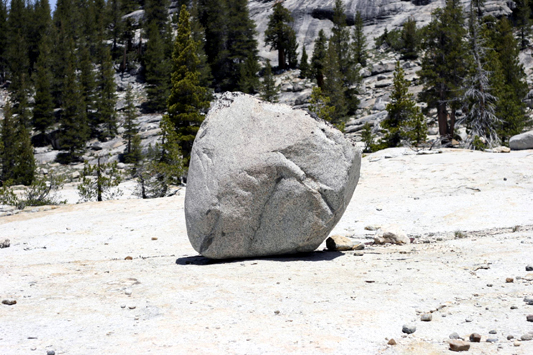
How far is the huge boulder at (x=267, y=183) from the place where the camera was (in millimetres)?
7996

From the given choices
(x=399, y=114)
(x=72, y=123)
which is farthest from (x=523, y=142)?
(x=72, y=123)

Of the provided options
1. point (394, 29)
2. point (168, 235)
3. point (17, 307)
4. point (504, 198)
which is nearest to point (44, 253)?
point (168, 235)

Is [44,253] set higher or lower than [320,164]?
lower

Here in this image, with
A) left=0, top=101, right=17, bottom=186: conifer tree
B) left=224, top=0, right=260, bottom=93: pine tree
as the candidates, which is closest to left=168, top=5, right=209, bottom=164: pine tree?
left=0, top=101, right=17, bottom=186: conifer tree

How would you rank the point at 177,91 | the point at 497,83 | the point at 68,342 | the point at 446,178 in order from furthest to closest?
1. the point at 497,83
2. the point at 177,91
3. the point at 446,178
4. the point at 68,342

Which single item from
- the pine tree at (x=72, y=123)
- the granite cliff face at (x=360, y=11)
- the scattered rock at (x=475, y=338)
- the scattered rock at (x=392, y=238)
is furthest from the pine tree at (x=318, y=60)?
the scattered rock at (x=475, y=338)

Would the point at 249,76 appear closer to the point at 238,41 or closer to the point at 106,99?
the point at 238,41

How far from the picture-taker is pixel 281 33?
6206cm

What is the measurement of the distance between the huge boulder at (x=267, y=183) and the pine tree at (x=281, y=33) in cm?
5587

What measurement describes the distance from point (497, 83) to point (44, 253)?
33935 millimetres

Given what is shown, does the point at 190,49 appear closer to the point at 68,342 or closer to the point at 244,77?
the point at 244,77

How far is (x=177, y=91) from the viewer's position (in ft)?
107

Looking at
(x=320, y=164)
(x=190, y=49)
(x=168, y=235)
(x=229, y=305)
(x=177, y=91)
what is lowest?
(x=168, y=235)

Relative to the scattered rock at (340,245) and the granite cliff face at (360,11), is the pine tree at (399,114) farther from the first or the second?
the granite cliff face at (360,11)
